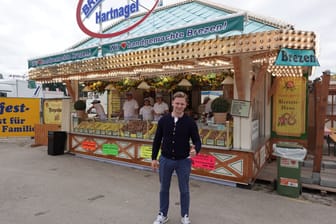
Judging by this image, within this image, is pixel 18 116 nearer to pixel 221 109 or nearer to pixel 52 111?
pixel 52 111

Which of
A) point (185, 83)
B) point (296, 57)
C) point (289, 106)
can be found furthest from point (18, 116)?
point (296, 57)

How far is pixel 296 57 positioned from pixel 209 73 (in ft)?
13.0

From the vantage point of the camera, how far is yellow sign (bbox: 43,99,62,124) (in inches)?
421

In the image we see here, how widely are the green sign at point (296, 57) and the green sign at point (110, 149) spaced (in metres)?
4.82

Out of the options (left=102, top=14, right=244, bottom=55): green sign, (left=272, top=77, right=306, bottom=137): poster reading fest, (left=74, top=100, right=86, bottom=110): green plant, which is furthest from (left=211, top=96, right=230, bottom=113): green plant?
(left=74, top=100, right=86, bottom=110): green plant

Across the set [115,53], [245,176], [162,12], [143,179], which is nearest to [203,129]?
[245,176]

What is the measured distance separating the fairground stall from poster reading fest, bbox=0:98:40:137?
3.19 meters

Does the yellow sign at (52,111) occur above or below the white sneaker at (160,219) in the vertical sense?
above

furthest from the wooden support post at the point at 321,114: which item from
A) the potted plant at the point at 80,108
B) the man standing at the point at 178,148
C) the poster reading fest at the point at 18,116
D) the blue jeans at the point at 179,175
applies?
→ the poster reading fest at the point at 18,116

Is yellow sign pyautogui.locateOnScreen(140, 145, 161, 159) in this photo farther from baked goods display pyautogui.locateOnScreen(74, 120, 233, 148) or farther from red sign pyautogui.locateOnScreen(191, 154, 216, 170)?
red sign pyautogui.locateOnScreen(191, 154, 216, 170)

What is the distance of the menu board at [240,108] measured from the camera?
4.97 metres

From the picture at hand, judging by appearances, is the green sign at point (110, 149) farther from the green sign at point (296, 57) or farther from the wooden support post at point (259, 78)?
the green sign at point (296, 57)

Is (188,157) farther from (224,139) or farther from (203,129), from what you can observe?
(203,129)

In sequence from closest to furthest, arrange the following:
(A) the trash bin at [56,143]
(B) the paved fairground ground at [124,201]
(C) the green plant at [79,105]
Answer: (B) the paved fairground ground at [124,201]
(A) the trash bin at [56,143]
(C) the green plant at [79,105]
